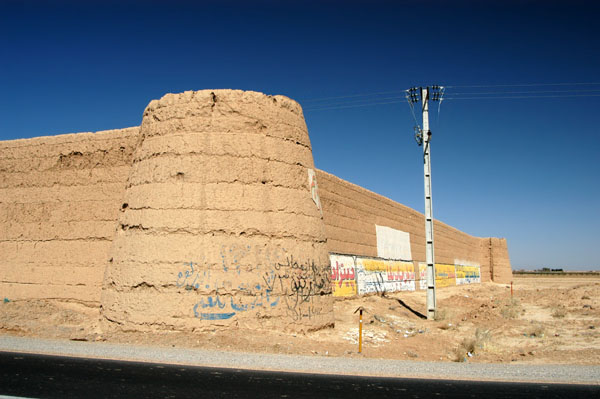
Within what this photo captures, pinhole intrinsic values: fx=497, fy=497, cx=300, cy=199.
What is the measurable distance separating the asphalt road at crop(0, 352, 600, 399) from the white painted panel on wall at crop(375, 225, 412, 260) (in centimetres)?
1724

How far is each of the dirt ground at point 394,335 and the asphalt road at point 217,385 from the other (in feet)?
8.84

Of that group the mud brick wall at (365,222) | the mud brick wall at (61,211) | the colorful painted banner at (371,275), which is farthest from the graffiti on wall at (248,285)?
the mud brick wall at (365,222)

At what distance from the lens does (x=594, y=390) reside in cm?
633

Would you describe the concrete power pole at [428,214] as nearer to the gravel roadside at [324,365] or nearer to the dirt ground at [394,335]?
the dirt ground at [394,335]

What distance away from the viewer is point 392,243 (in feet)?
85.6

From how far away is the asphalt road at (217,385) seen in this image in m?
5.74

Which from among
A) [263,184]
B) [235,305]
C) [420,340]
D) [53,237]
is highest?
[263,184]

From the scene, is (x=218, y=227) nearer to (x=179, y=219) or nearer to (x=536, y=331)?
(x=179, y=219)

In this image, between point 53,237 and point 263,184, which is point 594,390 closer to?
point 263,184

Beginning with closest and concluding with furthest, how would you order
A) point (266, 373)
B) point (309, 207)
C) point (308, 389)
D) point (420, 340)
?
point (308, 389) < point (266, 373) < point (309, 207) < point (420, 340)

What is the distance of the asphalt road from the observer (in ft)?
18.8

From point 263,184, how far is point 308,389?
5816 millimetres

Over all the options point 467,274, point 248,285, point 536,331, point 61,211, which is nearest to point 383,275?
point 536,331

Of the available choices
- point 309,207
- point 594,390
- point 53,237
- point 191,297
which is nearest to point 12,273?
point 53,237
